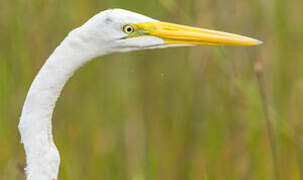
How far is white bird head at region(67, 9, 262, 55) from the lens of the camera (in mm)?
960

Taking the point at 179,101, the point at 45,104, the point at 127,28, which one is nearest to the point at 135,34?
the point at 127,28

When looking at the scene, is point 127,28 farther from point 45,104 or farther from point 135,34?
point 45,104

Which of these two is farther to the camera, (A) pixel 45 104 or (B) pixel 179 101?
(B) pixel 179 101

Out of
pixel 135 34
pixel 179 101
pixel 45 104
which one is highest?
pixel 135 34

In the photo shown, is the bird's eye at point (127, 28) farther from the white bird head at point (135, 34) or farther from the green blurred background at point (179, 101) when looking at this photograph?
the green blurred background at point (179, 101)

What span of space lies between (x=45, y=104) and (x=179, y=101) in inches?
31.1

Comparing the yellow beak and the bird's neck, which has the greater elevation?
the yellow beak

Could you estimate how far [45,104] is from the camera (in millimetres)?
951

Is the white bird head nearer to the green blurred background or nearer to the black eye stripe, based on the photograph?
the black eye stripe

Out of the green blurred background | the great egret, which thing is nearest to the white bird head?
the great egret

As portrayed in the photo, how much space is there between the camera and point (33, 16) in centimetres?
147

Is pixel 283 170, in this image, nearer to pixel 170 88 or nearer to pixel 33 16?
pixel 170 88

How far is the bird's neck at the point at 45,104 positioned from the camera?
0.94m

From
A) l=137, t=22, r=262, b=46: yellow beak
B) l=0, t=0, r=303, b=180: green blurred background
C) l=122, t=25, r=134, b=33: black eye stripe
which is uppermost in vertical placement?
l=122, t=25, r=134, b=33: black eye stripe
